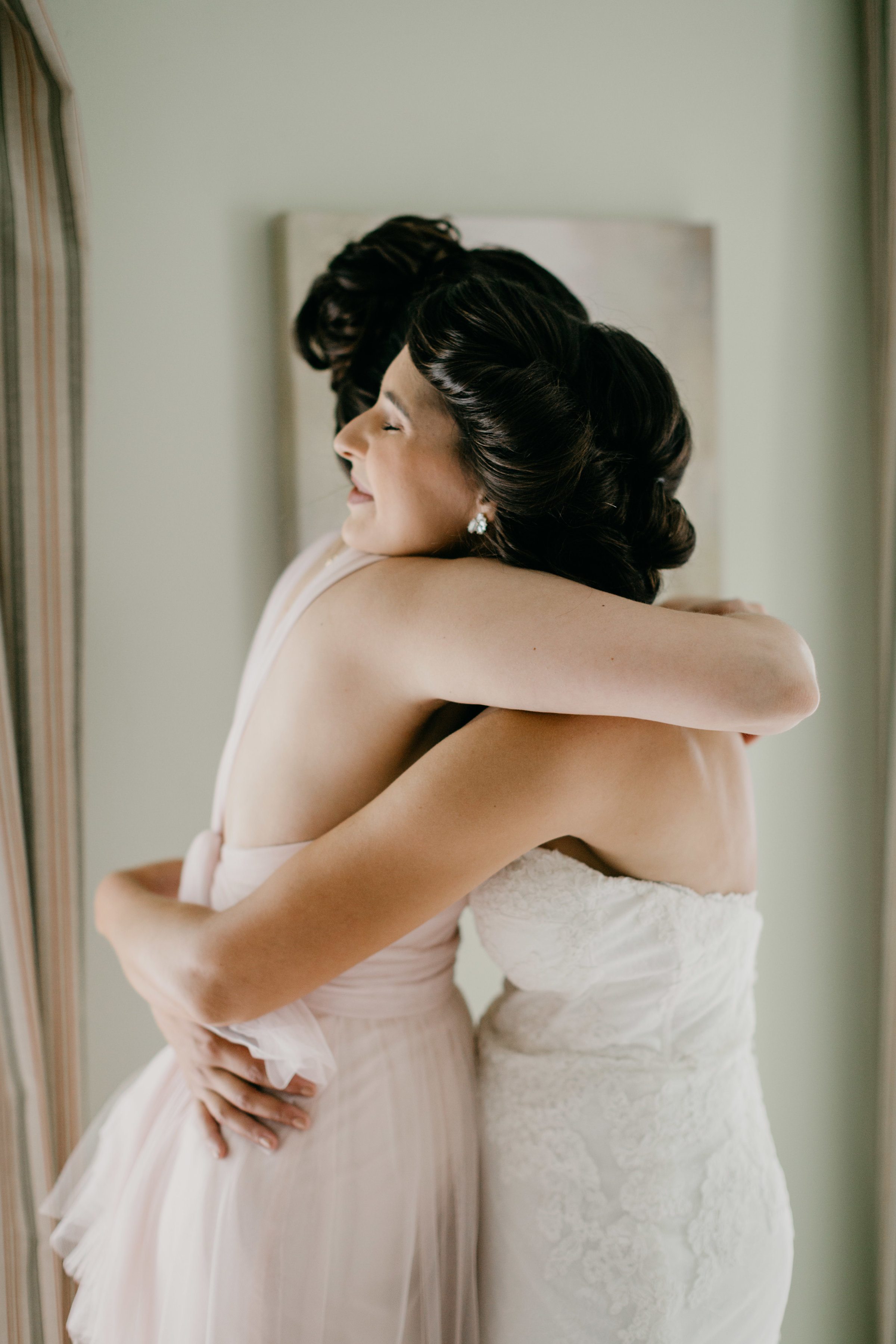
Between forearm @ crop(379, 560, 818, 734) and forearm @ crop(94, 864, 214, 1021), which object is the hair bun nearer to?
forearm @ crop(379, 560, 818, 734)

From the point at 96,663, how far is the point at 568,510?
0.95m

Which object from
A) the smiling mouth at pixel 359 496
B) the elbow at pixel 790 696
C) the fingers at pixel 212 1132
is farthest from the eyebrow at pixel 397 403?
the fingers at pixel 212 1132

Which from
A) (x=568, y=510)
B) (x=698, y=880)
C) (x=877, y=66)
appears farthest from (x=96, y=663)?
(x=877, y=66)

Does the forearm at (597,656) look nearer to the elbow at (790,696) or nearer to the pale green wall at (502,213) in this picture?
the elbow at (790,696)

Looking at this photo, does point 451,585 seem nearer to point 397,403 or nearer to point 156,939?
point 397,403

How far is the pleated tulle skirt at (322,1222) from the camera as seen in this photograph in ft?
3.06

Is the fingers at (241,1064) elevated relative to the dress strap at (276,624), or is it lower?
lower

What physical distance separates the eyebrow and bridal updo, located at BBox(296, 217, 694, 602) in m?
0.04

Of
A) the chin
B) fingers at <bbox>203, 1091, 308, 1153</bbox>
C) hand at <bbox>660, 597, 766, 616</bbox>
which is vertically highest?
the chin

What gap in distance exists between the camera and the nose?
3.34ft

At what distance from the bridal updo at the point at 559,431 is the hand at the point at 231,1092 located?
1.96ft

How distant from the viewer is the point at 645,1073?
100 centimetres

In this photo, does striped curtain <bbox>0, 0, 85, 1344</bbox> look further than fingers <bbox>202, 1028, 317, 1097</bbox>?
Yes

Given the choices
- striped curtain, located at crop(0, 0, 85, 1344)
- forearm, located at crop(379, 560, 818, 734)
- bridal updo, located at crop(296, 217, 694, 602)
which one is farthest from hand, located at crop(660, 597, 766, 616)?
striped curtain, located at crop(0, 0, 85, 1344)
